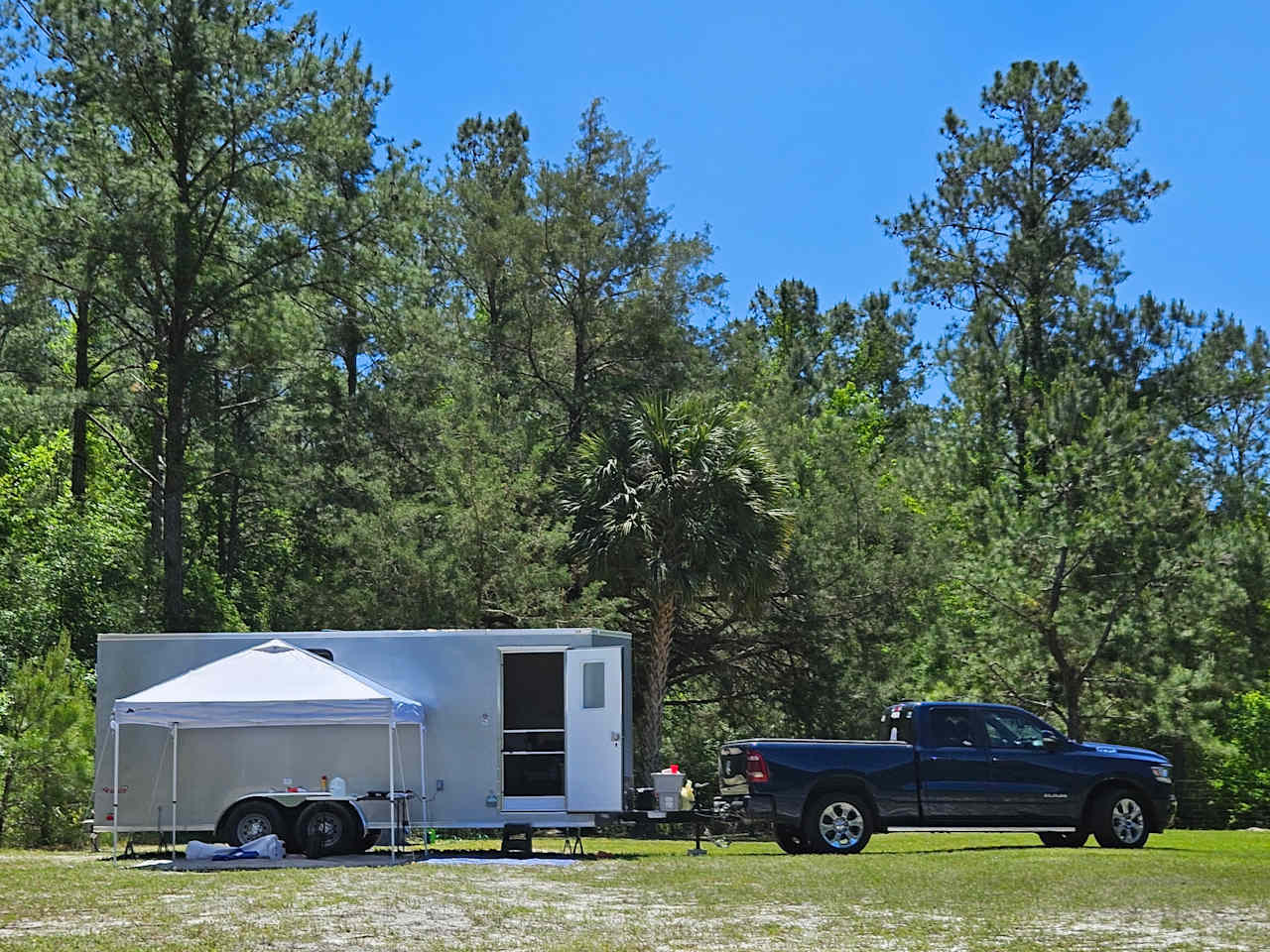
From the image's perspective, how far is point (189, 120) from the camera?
1107 inches

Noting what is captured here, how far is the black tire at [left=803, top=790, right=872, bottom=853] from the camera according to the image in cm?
1673

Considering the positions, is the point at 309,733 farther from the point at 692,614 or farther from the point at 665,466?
the point at 692,614

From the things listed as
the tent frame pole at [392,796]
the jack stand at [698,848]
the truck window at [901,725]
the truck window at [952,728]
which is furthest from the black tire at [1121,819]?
the tent frame pole at [392,796]

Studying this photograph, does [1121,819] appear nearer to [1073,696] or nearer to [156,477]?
[1073,696]

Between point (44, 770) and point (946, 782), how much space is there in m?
11.2

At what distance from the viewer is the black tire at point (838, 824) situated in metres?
16.7

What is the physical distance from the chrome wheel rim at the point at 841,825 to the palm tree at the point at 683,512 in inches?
366

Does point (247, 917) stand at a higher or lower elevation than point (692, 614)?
lower

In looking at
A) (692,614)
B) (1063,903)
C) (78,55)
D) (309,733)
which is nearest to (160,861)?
(309,733)

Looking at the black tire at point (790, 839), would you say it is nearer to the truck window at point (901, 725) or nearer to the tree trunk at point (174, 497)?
the truck window at point (901, 725)

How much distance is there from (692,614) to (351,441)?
313 inches

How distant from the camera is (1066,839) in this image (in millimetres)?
18938

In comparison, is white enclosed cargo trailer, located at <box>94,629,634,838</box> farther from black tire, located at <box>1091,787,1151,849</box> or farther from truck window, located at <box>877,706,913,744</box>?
black tire, located at <box>1091,787,1151,849</box>

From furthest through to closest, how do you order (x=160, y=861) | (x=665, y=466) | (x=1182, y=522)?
(x=1182, y=522), (x=665, y=466), (x=160, y=861)
